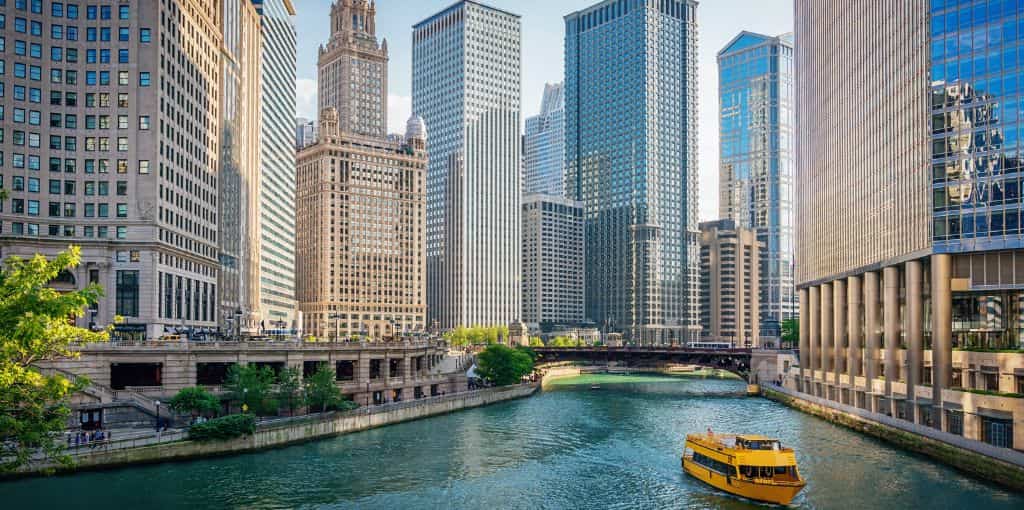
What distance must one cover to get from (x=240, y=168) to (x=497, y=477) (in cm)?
10874

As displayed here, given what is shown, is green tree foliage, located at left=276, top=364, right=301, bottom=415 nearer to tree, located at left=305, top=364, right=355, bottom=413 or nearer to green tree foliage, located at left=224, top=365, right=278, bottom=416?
tree, located at left=305, top=364, right=355, bottom=413

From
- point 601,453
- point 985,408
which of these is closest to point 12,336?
point 601,453

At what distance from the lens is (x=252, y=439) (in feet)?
284

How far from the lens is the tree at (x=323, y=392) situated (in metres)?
104

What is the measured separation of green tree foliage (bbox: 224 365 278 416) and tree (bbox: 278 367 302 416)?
55.8 inches

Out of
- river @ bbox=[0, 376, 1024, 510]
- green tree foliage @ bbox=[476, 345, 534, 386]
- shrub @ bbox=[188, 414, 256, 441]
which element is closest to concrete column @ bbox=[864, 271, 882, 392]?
river @ bbox=[0, 376, 1024, 510]

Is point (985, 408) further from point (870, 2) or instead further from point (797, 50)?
point (797, 50)

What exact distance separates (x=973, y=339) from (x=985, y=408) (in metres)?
15.6

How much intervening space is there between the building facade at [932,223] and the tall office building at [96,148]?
92.0 m

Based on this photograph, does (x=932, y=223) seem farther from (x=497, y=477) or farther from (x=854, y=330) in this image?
(x=497, y=477)

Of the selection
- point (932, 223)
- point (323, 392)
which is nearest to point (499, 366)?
point (323, 392)

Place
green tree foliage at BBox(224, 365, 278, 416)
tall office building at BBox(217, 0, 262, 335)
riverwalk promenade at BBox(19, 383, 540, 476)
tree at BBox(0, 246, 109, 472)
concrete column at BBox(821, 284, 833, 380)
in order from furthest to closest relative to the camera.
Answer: tall office building at BBox(217, 0, 262, 335), concrete column at BBox(821, 284, 833, 380), green tree foliage at BBox(224, 365, 278, 416), riverwalk promenade at BBox(19, 383, 540, 476), tree at BBox(0, 246, 109, 472)

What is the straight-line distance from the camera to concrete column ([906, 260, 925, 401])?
328 ft

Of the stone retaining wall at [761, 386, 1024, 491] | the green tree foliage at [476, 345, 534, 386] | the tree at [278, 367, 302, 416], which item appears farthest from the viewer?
the green tree foliage at [476, 345, 534, 386]
